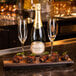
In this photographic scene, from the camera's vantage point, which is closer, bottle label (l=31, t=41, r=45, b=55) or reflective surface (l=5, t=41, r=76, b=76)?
reflective surface (l=5, t=41, r=76, b=76)

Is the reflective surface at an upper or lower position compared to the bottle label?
lower

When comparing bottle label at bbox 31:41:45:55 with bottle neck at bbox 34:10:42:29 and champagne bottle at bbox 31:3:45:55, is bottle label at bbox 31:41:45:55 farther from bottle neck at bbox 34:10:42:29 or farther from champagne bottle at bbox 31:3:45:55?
bottle neck at bbox 34:10:42:29

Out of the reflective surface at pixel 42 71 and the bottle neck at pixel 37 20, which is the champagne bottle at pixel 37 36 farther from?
the reflective surface at pixel 42 71

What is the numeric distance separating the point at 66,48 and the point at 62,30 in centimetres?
315

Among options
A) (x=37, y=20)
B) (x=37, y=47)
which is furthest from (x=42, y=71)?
(x=37, y=20)

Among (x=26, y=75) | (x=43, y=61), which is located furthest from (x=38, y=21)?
(x=26, y=75)

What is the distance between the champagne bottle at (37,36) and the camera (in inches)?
49.2

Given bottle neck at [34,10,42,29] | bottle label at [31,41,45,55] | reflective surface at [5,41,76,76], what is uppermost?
bottle neck at [34,10,42,29]

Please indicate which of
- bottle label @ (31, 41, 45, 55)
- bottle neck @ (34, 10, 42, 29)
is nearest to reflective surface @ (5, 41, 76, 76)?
bottle label @ (31, 41, 45, 55)

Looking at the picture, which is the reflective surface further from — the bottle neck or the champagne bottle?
the bottle neck

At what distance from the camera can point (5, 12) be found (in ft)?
15.1

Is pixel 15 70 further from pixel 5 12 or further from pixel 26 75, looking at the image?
pixel 5 12

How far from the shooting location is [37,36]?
1.30 meters

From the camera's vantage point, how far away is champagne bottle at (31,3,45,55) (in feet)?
4.10
